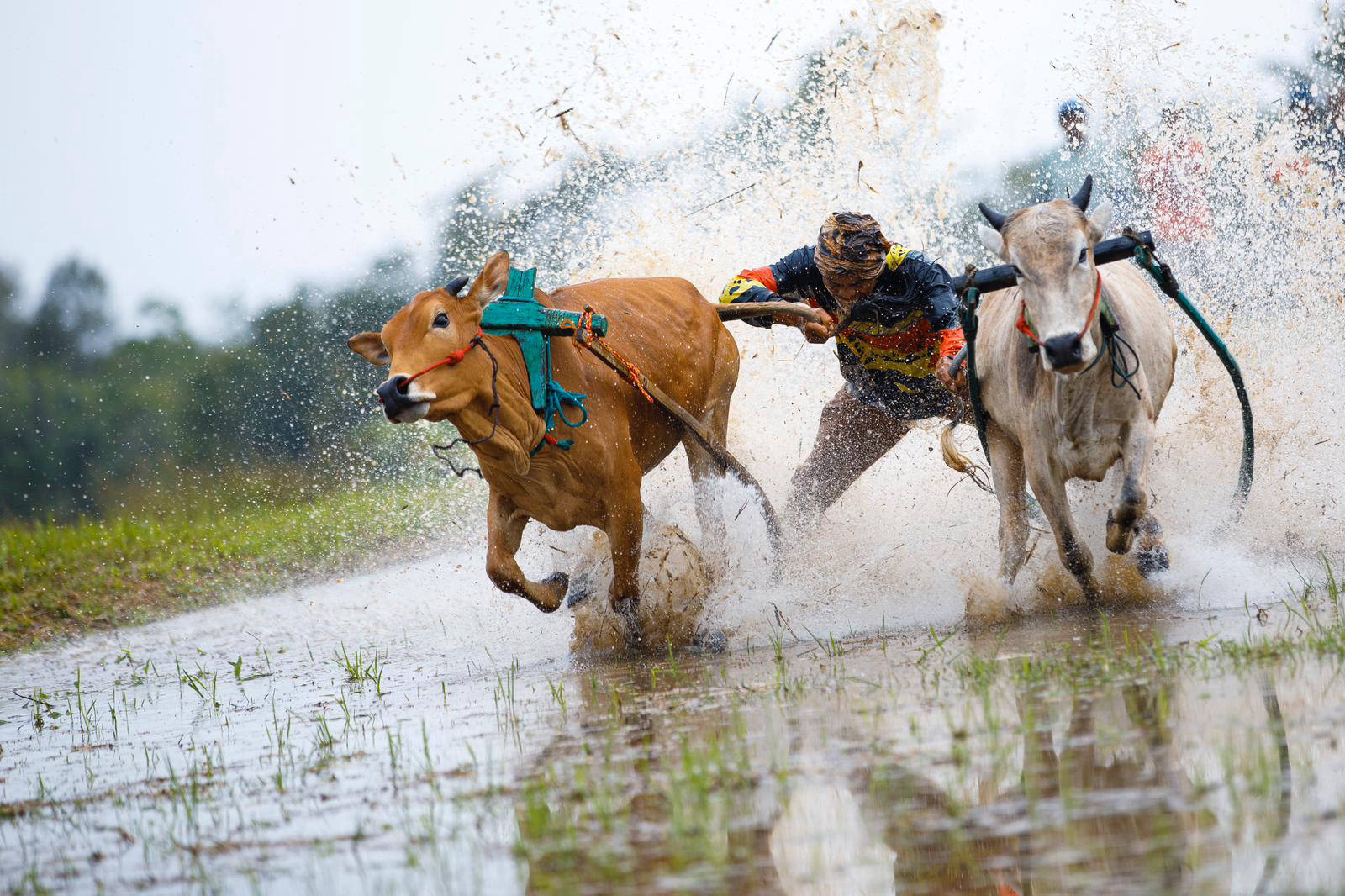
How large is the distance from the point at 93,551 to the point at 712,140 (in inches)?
240

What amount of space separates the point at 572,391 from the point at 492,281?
58 cm

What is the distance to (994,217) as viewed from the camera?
5.60 m

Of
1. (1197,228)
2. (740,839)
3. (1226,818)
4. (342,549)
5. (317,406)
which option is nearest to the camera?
(1226,818)

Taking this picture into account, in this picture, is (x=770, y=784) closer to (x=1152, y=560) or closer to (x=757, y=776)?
→ (x=757, y=776)

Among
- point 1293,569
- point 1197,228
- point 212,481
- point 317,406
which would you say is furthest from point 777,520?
point 317,406

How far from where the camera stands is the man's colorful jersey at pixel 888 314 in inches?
278

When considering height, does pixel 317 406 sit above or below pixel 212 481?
above

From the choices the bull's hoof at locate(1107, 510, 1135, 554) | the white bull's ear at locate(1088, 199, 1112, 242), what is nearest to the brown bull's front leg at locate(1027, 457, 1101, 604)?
the bull's hoof at locate(1107, 510, 1135, 554)

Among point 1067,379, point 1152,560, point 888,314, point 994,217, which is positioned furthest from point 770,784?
point 888,314

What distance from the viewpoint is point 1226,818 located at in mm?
2672

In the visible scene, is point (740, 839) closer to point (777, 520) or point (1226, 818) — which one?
point (1226, 818)

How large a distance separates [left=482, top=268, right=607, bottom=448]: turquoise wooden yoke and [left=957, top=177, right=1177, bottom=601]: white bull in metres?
1.72

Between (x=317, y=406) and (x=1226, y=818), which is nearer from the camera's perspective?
(x=1226, y=818)

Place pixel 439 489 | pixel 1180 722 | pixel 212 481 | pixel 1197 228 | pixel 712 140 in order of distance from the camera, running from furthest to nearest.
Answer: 1. pixel 212 481
2. pixel 439 489
3. pixel 712 140
4. pixel 1197 228
5. pixel 1180 722
